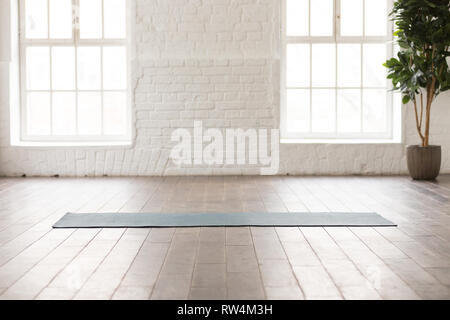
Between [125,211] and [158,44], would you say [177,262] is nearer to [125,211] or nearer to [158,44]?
[125,211]

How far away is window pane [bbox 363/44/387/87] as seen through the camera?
25.2 ft

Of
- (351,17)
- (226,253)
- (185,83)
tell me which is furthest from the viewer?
(351,17)

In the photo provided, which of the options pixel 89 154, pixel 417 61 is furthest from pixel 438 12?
pixel 89 154

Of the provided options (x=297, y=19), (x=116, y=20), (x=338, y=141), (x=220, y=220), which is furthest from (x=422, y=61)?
(x=116, y=20)

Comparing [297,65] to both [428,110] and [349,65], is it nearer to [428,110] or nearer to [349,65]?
[349,65]

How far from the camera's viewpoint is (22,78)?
765 cm

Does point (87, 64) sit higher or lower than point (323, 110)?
higher

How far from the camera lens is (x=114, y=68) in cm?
766

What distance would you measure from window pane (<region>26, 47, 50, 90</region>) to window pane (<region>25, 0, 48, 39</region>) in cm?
19

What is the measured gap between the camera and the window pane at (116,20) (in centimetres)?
764

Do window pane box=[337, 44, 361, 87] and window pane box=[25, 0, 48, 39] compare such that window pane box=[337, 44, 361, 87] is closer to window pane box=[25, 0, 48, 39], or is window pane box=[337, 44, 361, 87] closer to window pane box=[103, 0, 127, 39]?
window pane box=[103, 0, 127, 39]

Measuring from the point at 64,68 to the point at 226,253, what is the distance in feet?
16.7

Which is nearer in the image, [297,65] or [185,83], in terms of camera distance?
[185,83]
